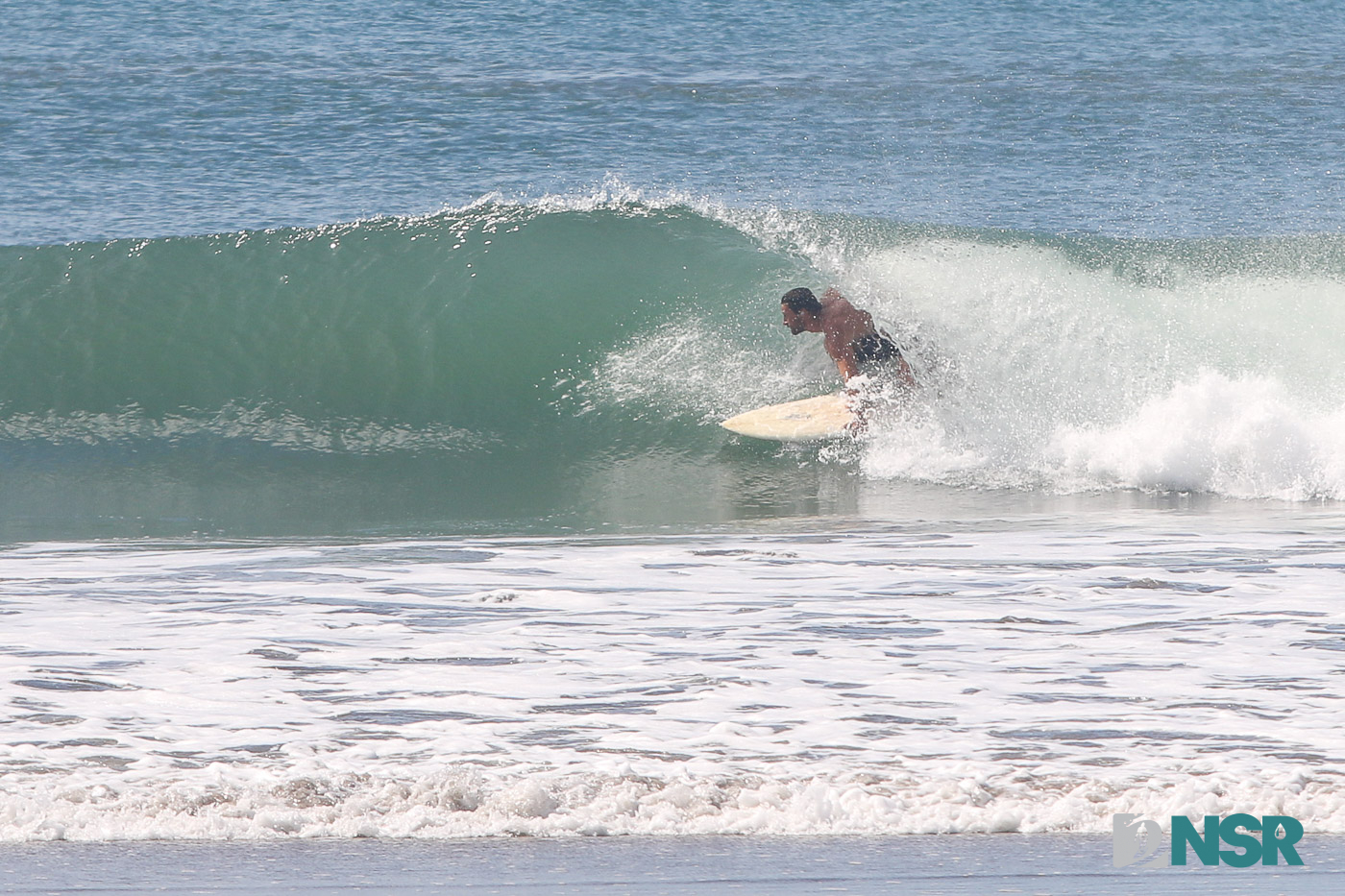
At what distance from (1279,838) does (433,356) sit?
852cm

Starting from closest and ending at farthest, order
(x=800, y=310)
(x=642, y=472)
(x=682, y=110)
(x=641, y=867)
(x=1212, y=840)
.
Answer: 1. (x=641, y=867)
2. (x=1212, y=840)
3. (x=642, y=472)
4. (x=800, y=310)
5. (x=682, y=110)

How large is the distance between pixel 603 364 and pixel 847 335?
7.76ft

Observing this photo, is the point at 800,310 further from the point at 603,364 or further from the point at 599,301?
the point at 599,301

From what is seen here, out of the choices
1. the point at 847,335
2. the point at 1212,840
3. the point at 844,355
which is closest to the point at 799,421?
the point at 844,355

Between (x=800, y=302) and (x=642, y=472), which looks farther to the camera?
(x=800, y=302)

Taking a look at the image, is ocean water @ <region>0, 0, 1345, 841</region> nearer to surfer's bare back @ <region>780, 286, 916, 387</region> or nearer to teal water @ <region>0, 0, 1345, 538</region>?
teal water @ <region>0, 0, 1345, 538</region>

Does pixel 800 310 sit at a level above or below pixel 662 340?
above

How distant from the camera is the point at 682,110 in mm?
22250

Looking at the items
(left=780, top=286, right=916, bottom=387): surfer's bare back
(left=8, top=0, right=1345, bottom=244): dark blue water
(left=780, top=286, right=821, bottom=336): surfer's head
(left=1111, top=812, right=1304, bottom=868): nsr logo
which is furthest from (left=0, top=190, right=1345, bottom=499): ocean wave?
(left=1111, top=812, right=1304, bottom=868): nsr logo

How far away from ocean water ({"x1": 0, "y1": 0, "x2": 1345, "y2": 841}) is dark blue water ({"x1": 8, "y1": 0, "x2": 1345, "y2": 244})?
14 centimetres

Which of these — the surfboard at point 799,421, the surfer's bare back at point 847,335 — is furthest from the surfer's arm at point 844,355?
the surfboard at point 799,421

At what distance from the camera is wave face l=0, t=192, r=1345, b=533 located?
25.1 feet

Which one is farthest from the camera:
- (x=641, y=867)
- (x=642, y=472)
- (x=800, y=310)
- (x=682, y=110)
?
(x=682, y=110)

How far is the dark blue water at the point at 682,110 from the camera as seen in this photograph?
675 inches
